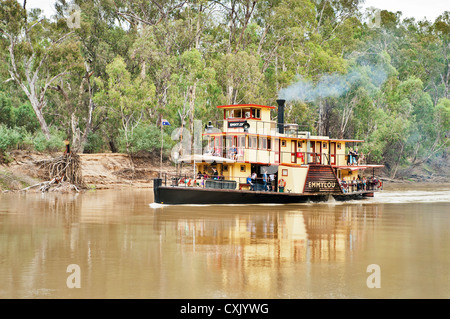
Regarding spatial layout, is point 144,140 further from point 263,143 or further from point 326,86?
point 326,86

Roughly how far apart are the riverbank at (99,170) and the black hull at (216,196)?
515 inches

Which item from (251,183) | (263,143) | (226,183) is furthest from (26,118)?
(251,183)

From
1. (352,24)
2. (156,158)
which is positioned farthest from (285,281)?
(352,24)

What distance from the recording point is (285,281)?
10.9 metres

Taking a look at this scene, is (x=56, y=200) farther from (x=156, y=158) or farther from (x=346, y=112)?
(x=346, y=112)

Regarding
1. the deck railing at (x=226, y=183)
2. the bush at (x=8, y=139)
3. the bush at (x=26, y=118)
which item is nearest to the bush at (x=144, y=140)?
the bush at (x=26, y=118)

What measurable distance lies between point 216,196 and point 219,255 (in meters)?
15.4

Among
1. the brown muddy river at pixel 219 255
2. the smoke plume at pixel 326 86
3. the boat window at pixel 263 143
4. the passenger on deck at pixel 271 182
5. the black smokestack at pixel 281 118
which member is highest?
the smoke plume at pixel 326 86

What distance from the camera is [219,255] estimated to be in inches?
538

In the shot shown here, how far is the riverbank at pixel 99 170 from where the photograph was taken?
3750 cm

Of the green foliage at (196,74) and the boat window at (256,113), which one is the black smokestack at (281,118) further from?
the green foliage at (196,74)
